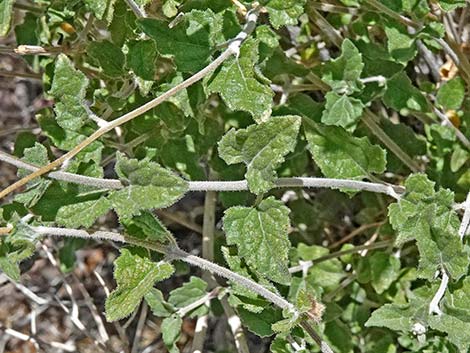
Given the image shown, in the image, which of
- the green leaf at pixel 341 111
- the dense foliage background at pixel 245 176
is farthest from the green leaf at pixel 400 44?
the green leaf at pixel 341 111

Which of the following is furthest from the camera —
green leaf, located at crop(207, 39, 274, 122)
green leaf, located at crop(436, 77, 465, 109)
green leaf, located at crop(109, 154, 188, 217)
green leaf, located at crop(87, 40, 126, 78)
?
green leaf, located at crop(436, 77, 465, 109)

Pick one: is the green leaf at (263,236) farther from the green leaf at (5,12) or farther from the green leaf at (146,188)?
the green leaf at (5,12)

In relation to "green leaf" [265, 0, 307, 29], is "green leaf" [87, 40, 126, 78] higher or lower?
lower

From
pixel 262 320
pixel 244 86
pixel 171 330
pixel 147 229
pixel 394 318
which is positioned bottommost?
pixel 171 330

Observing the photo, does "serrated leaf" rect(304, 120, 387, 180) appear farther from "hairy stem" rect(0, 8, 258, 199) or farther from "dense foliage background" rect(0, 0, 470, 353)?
"hairy stem" rect(0, 8, 258, 199)

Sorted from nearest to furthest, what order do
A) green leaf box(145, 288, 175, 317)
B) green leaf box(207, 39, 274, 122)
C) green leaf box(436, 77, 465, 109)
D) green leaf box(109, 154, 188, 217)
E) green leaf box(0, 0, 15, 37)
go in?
1. green leaf box(109, 154, 188, 217)
2. green leaf box(207, 39, 274, 122)
3. green leaf box(0, 0, 15, 37)
4. green leaf box(145, 288, 175, 317)
5. green leaf box(436, 77, 465, 109)

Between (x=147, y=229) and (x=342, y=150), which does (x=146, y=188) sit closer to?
(x=147, y=229)

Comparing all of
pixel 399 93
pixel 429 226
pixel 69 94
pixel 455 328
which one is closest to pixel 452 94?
pixel 399 93

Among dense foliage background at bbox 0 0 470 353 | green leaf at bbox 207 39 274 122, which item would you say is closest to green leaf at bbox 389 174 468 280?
dense foliage background at bbox 0 0 470 353
